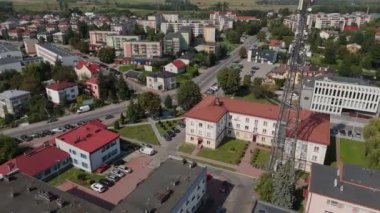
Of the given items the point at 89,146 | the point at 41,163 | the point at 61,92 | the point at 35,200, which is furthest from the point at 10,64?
the point at 35,200

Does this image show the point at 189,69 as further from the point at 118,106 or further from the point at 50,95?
the point at 50,95

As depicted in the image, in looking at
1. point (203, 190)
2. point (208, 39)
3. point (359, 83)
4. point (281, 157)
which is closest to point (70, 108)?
point (203, 190)

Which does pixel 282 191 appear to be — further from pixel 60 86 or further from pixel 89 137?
pixel 60 86

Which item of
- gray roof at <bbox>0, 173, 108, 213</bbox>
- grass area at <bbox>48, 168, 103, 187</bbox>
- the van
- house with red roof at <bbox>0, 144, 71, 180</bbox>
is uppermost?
gray roof at <bbox>0, 173, 108, 213</bbox>

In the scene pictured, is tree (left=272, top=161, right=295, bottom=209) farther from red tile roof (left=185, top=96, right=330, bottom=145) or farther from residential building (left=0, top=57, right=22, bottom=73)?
residential building (left=0, top=57, right=22, bottom=73)

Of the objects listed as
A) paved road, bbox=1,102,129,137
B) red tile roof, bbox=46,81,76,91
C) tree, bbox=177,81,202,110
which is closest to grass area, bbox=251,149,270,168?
tree, bbox=177,81,202,110

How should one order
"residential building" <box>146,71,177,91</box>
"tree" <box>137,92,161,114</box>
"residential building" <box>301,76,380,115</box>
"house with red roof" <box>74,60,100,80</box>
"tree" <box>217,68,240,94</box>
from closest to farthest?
"tree" <box>137,92,161,114</box> → "residential building" <box>301,76,380,115</box> → "tree" <box>217,68,240,94</box> → "residential building" <box>146,71,177,91</box> → "house with red roof" <box>74,60,100,80</box>
